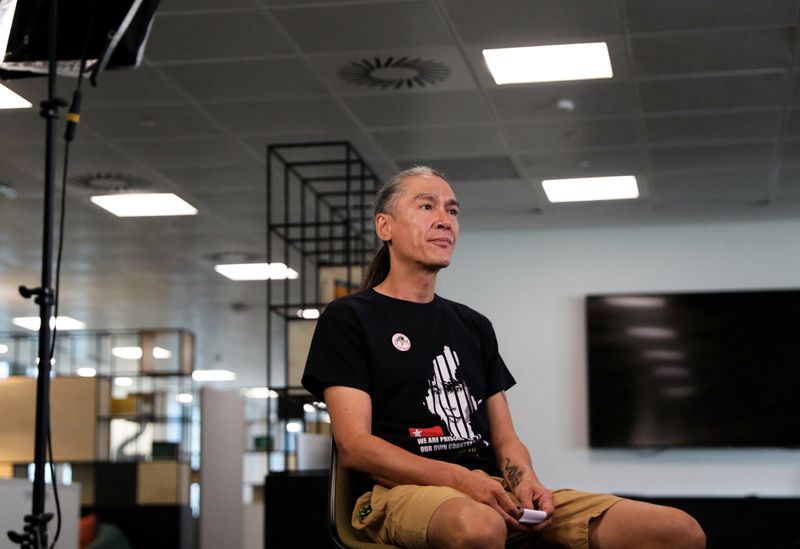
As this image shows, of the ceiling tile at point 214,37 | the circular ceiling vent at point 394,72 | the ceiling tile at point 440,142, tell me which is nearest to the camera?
the ceiling tile at point 214,37

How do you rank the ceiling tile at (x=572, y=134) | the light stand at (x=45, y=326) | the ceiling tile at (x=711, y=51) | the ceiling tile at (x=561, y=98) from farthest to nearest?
the ceiling tile at (x=572, y=134), the ceiling tile at (x=561, y=98), the ceiling tile at (x=711, y=51), the light stand at (x=45, y=326)

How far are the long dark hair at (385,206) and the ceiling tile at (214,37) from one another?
9.09ft

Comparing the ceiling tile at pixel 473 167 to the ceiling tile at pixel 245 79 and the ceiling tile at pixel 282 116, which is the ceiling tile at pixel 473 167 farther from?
the ceiling tile at pixel 245 79

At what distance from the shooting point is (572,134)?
21.3 ft

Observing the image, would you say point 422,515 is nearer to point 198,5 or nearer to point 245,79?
point 198,5

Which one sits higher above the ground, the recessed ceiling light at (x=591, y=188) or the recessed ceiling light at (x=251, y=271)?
the recessed ceiling light at (x=591, y=188)

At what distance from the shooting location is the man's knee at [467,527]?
1.66 meters

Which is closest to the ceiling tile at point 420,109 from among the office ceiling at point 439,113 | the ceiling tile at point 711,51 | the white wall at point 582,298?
the office ceiling at point 439,113

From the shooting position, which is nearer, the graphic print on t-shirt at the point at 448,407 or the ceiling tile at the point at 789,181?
the graphic print on t-shirt at the point at 448,407

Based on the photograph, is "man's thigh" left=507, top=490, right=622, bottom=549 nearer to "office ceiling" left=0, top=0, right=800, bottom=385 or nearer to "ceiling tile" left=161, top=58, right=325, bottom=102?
"office ceiling" left=0, top=0, right=800, bottom=385

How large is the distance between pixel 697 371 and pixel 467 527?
692 centimetres

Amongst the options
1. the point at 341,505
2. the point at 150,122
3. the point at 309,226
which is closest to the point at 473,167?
the point at 309,226

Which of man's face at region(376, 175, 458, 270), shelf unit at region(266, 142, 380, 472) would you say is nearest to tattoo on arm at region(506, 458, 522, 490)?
man's face at region(376, 175, 458, 270)

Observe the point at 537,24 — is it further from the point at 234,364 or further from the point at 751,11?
the point at 234,364
